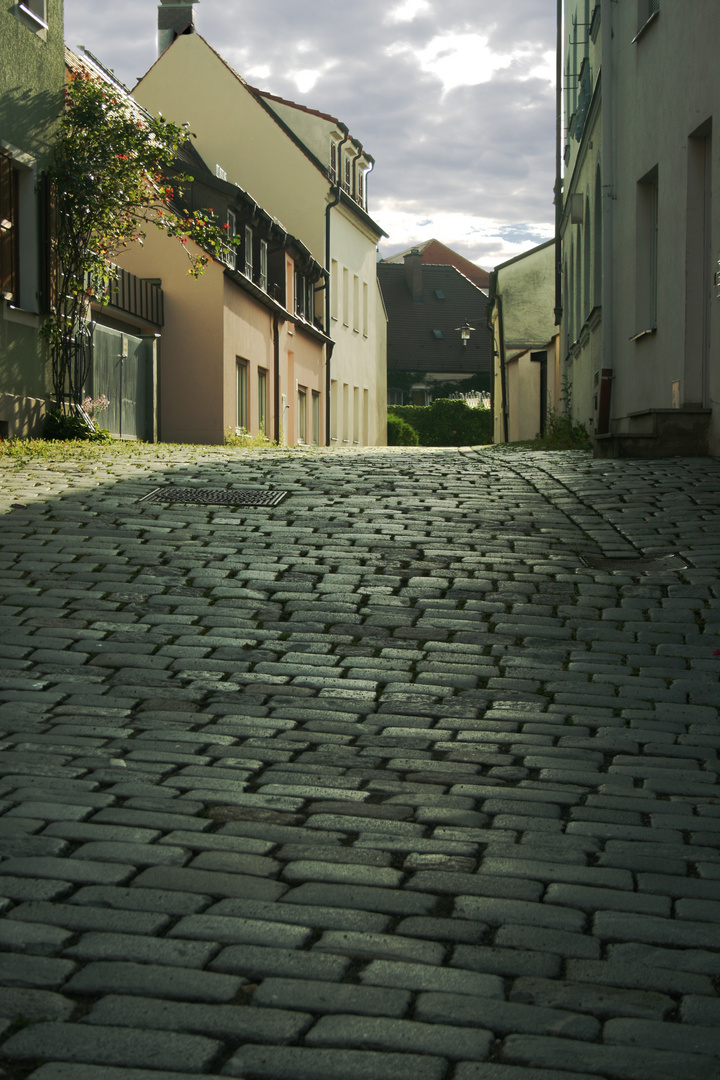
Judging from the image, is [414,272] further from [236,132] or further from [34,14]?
[34,14]

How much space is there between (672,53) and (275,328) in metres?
16.3

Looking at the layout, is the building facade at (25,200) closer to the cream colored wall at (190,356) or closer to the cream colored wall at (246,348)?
the cream colored wall at (190,356)

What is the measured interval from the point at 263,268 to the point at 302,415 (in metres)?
5.80

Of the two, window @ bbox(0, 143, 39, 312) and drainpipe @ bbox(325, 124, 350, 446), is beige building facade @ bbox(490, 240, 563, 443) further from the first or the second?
window @ bbox(0, 143, 39, 312)

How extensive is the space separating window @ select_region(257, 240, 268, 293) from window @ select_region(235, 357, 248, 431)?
2.85 m

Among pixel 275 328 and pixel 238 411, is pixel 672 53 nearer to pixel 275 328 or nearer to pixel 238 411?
pixel 238 411

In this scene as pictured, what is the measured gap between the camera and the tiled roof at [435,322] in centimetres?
6119

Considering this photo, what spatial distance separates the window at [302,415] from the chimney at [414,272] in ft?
109

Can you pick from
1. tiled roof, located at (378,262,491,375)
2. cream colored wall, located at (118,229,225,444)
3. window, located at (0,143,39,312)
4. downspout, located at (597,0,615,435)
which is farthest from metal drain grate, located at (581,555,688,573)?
tiled roof, located at (378,262,491,375)

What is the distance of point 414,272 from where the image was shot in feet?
213

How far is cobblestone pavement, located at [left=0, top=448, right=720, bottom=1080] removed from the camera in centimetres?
246

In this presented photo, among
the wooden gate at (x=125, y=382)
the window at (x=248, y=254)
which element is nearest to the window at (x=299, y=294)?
the window at (x=248, y=254)

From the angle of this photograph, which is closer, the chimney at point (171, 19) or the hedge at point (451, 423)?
the chimney at point (171, 19)

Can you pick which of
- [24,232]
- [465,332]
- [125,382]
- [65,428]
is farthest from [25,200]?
[465,332]
